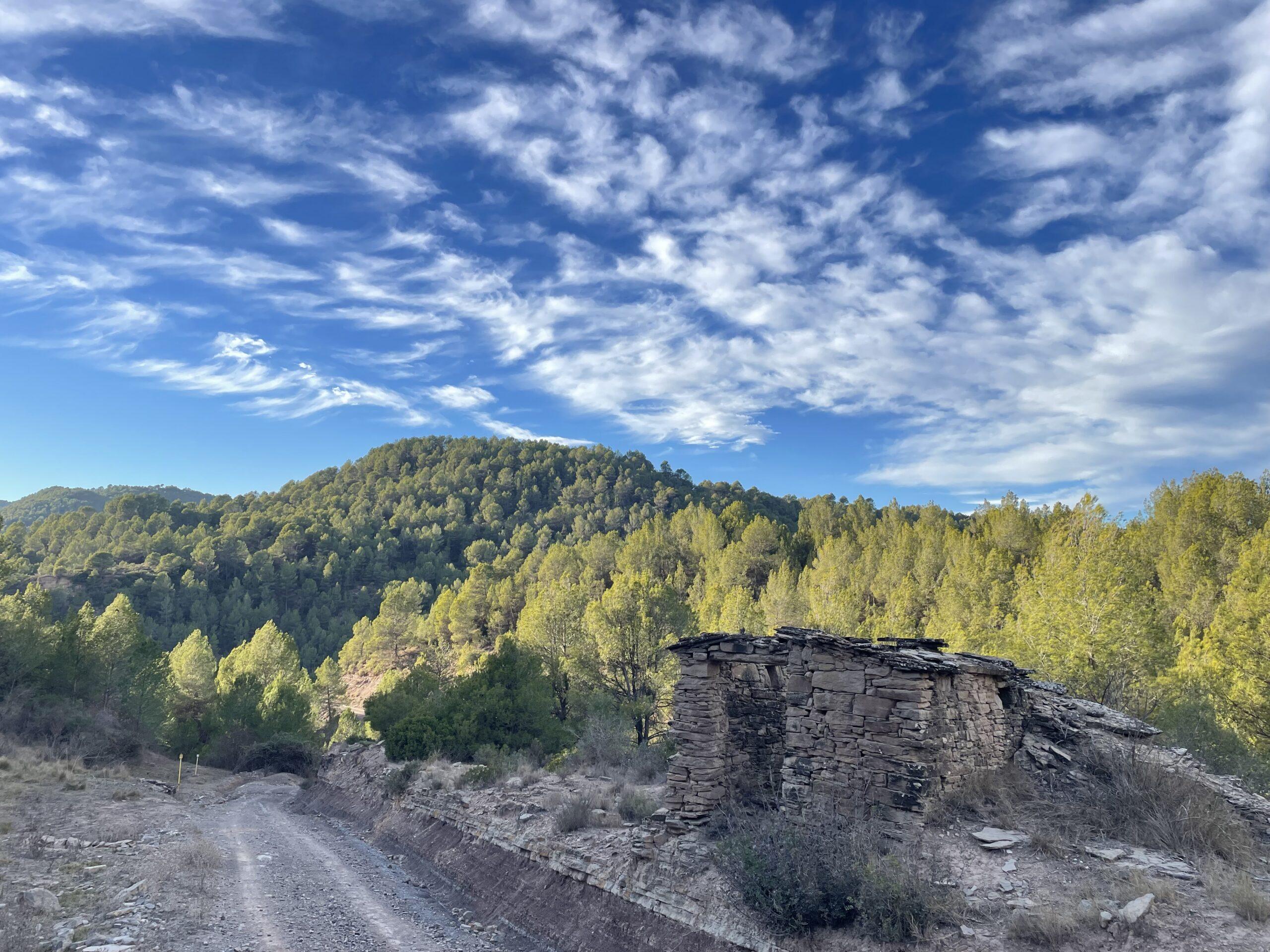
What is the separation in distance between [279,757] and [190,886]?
29239 mm

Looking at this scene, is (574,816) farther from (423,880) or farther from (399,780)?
(399,780)

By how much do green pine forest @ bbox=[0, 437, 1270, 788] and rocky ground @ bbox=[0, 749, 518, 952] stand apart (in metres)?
7.01

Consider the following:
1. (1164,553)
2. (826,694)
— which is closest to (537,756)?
(826,694)

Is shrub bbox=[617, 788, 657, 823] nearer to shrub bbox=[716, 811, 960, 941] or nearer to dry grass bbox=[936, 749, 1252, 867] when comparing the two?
shrub bbox=[716, 811, 960, 941]

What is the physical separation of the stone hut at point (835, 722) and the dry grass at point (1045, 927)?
189cm

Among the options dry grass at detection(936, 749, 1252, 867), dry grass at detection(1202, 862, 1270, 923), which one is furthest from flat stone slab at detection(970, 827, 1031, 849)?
dry grass at detection(1202, 862, 1270, 923)

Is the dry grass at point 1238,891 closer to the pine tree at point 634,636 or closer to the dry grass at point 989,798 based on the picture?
the dry grass at point 989,798

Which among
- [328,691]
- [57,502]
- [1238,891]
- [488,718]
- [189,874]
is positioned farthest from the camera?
[57,502]

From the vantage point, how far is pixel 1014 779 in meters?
9.88

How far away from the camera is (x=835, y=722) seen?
30.6 feet

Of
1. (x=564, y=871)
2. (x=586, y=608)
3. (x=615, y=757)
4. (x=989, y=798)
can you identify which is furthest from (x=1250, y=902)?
(x=586, y=608)

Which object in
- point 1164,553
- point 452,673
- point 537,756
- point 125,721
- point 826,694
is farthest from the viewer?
point 452,673

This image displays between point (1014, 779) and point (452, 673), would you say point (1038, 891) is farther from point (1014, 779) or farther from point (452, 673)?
point (452, 673)

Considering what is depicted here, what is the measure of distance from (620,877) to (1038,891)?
6023mm
